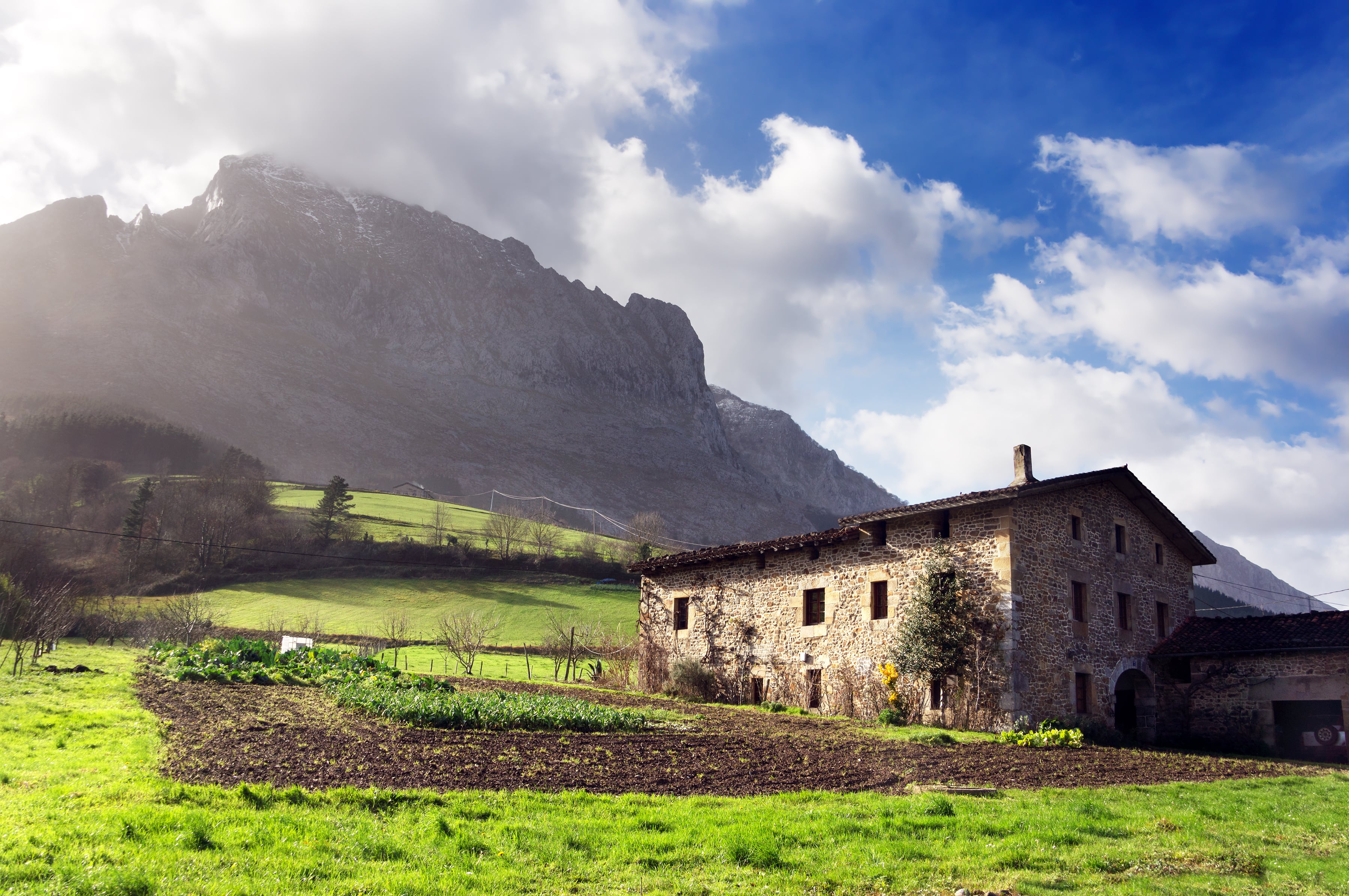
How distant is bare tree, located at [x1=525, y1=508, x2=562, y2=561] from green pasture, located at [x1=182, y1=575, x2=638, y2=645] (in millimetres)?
6316

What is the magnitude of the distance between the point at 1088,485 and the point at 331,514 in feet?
210

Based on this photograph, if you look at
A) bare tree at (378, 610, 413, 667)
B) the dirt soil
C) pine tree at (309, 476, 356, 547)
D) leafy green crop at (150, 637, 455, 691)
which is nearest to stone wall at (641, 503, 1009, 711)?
the dirt soil

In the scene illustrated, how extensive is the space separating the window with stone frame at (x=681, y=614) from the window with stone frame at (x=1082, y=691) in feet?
41.1

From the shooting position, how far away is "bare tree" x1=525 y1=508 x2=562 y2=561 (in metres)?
70.5

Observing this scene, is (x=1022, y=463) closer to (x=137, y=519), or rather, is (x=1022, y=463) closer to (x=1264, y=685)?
(x=1264, y=685)

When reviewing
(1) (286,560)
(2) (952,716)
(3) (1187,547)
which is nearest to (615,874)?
(2) (952,716)

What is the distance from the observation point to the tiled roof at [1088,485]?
66.2 ft

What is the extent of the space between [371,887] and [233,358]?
17006cm

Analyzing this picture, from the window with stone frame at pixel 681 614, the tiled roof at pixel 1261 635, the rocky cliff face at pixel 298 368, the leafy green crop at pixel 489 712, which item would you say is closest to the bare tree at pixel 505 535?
the window with stone frame at pixel 681 614

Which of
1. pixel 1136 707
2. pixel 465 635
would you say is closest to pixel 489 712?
pixel 1136 707

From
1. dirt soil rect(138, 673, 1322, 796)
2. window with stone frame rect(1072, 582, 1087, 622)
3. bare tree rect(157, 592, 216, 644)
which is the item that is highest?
window with stone frame rect(1072, 582, 1087, 622)

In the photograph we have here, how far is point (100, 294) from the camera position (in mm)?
155125

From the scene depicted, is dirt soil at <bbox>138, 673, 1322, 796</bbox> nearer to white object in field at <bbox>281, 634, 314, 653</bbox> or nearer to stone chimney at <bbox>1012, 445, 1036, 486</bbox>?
stone chimney at <bbox>1012, 445, 1036, 486</bbox>

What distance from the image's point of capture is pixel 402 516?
85875mm
